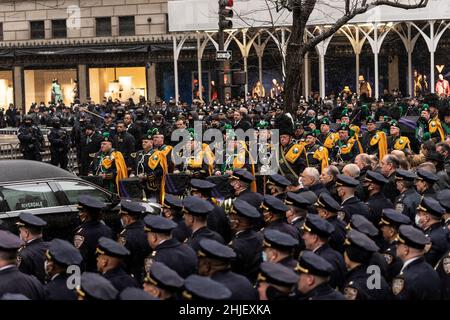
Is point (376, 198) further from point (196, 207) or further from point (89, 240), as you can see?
point (89, 240)

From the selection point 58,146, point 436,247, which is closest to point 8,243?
point 436,247

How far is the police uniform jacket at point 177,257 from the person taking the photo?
8055mm

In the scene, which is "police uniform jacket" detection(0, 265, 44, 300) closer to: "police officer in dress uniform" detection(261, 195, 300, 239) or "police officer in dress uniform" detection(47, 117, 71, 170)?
"police officer in dress uniform" detection(261, 195, 300, 239)

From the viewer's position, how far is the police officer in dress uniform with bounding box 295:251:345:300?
6734 millimetres

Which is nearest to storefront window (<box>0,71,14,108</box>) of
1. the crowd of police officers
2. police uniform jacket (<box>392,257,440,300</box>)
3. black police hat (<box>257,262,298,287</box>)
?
the crowd of police officers

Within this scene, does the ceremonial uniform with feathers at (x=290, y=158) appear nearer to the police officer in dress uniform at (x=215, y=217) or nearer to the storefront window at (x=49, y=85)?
the police officer in dress uniform at (x=215, y=217)

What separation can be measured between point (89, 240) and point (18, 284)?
7.54 feet

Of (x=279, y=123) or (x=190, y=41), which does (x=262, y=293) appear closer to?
(x=279, y=123)

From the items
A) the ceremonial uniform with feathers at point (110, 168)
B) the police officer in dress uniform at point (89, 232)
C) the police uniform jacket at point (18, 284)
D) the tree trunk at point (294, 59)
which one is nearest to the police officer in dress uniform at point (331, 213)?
the police officer in dress uniform at point (89, 232)

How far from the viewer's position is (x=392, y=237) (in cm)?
888

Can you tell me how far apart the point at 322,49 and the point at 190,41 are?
1081 cm

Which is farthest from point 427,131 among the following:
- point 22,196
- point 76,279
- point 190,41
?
point 190,41
